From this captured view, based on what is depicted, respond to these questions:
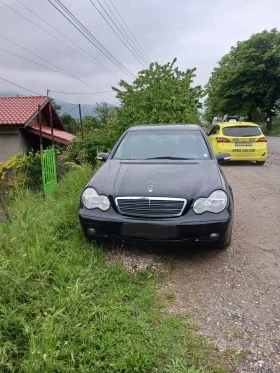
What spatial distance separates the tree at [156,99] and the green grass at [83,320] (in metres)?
6.39

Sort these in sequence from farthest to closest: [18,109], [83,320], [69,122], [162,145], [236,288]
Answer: [69,122], [18,109], [162,145], [236,288], [83,320]

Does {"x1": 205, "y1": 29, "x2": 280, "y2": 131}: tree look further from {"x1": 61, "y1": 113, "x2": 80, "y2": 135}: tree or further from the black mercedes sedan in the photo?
the black mercedes sedan

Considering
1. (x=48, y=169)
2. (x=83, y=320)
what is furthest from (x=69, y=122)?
(x=83, y=320)

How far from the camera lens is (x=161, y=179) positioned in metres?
3.21

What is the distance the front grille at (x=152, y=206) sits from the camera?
291cm

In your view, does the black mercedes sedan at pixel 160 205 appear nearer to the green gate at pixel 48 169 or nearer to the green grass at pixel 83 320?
the green grass at pixel 83 320

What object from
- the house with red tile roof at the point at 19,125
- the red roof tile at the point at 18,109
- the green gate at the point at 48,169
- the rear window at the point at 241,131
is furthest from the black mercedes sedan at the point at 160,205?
the red roof tile at the point at 18,109

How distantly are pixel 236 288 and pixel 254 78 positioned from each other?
110 ft

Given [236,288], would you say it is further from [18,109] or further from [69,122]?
[69,122]

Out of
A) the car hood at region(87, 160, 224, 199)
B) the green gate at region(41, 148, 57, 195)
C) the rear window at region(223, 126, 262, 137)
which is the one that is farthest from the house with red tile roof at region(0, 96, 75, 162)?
the car hood at region(87, 160, 224, 199)

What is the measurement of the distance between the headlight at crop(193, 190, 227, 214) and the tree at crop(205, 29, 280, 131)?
29919 mm

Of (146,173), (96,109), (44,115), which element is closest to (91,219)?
(146,173)

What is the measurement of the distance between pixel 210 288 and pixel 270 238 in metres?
1.62

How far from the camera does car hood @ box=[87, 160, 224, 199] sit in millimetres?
3005
